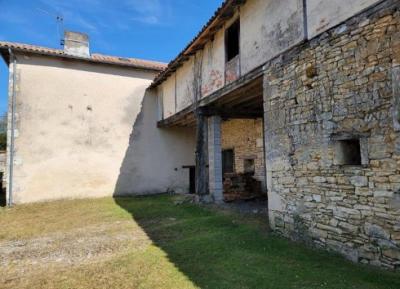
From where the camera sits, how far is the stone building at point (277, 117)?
3.56 m

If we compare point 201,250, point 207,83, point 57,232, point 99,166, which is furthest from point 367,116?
point 99,166

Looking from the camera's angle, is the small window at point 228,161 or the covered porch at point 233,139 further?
the small window at point 228,161

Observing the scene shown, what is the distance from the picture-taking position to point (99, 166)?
443 inches

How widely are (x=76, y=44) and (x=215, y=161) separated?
7.99 metres

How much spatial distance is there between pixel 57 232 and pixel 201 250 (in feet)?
12.1

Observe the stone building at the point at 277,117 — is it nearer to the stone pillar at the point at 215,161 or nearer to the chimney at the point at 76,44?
the stone pillar at the point at 215,161

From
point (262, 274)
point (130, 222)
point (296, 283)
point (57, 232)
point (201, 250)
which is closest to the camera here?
point (296, 283)

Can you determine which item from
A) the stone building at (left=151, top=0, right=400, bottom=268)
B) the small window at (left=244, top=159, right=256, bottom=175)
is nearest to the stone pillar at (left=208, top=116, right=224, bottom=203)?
the stone building at (left=151, top=0, right=400, bottom=268)

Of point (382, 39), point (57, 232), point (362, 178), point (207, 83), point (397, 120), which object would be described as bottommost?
point (57, 232)

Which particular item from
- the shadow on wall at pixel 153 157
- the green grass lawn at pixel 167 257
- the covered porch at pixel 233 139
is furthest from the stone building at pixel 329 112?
the shadow on wall at pixel 153 157

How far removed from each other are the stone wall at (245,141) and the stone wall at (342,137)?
17.5 feet

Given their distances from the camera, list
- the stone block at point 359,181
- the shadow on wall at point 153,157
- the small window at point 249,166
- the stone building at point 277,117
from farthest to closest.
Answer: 1. the shadow on wall at point 153,157
2. the small window at point 249,166
3. the stone block at point 359,181
4. the stone building at point 277,117

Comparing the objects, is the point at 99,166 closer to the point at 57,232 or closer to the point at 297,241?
the point at 57,232

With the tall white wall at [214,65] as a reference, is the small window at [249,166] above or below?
below
